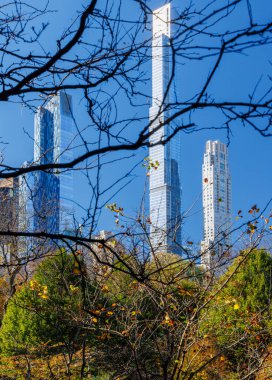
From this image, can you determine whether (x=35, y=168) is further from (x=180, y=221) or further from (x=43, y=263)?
(x=43, y=263)

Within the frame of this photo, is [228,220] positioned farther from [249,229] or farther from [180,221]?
[180,221]

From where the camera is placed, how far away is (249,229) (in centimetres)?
581

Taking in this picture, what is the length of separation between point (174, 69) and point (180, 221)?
A: 3847mm

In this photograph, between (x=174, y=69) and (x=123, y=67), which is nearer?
(x=174, y=69)

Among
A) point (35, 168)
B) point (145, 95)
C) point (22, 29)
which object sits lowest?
point (35, 168)

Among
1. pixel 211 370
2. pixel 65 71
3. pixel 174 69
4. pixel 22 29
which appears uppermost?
pixel 22 29

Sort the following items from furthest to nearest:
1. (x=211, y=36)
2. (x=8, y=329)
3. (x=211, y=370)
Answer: (x=8, y=329) < (x=211, y=370) < (x=211, y=36)

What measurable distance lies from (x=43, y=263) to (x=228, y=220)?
418 cm

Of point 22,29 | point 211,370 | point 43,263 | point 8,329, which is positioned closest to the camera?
A: point 22,29

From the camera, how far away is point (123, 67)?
2502 mm

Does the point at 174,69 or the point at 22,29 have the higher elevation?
the point at 22,29

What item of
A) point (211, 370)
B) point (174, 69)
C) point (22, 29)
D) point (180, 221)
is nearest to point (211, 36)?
point (174, 69)

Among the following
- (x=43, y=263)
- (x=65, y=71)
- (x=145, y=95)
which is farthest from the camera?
(x=43, y=263)

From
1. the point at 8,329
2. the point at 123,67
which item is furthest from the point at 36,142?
the point at 8,329
